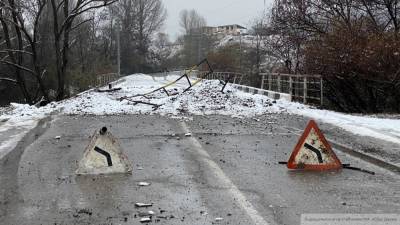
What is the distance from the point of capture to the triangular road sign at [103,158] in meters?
8.34

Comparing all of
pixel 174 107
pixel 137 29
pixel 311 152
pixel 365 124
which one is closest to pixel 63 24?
pixel 174 107

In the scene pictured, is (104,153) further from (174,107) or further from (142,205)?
(174,107)

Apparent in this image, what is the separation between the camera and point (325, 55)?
21078 mm

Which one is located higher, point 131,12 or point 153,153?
point 131,12

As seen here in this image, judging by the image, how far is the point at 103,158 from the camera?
8422mm

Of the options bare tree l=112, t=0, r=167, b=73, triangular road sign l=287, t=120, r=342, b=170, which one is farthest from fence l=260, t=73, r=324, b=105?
bare tree l=112, t=0, r=167, b=73

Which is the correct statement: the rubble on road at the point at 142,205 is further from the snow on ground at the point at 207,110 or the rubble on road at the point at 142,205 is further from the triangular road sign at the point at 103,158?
the snow on ground at the point at 207,110

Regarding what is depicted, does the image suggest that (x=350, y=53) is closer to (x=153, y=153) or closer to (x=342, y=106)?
(x=342, y=106)

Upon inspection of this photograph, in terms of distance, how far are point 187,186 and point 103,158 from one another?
1.60 meters

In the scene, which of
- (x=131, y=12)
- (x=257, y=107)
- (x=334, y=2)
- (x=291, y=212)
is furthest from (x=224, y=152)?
(x=131, y=12)

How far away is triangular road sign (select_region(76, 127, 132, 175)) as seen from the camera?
328 inches

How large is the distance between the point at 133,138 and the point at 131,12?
101846 mm

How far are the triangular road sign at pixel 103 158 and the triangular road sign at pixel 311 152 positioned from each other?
272 centimetres

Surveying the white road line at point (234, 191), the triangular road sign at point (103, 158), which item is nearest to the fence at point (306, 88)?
the white road line at point (234, 191)
